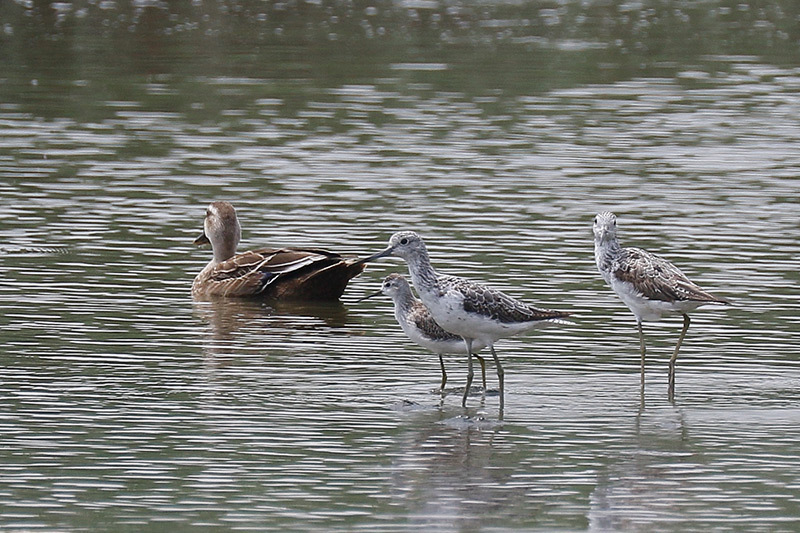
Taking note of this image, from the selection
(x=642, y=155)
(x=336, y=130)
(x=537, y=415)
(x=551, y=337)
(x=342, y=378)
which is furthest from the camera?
(x=336, y=130)

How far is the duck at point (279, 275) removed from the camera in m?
16.3

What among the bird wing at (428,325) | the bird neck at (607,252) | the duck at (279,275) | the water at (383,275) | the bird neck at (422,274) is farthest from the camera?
the duck at (279,275)

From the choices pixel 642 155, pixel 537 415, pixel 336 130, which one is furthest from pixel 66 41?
pixel 537 415

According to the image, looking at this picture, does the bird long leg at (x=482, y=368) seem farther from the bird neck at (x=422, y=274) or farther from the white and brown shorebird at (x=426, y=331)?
the bird neck at (x=422, y=274)

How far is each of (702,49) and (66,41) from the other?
42.7 feet

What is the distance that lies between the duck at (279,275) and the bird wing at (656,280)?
405 centimetres

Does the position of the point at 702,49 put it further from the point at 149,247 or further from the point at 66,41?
the point at 149,247

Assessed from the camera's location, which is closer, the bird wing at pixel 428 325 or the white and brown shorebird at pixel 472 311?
the white and brown shorebird at pixel 472 311

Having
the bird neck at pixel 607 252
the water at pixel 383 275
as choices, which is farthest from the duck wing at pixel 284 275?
the bird neck at pixel 607 252

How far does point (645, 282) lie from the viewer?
40.8ft

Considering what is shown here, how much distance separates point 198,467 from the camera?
1020 centimetres

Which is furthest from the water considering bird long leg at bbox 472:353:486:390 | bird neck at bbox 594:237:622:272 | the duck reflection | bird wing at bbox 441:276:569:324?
bird neck at bbox 594:237:622:272

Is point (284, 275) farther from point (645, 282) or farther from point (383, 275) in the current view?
point (645, 282)

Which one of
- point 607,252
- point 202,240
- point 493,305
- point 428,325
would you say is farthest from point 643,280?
point 202,240
